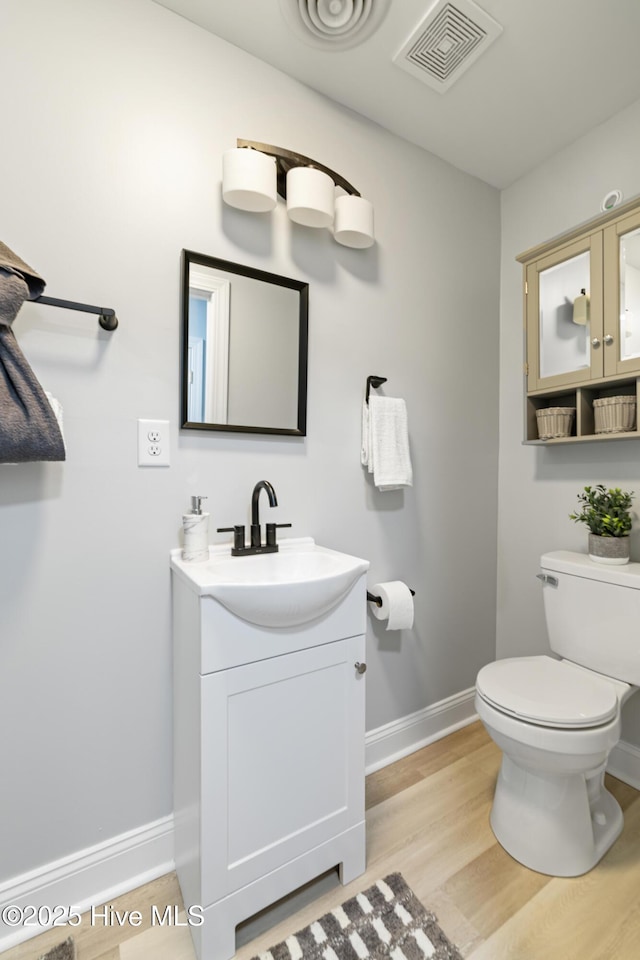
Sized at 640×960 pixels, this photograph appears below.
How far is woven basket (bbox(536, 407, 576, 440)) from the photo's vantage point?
5.47 feet

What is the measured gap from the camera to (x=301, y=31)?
51.3 inches

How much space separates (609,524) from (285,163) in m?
1.66

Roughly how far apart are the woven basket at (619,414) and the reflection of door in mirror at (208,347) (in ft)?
4.36

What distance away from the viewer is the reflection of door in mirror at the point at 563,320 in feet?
5.20

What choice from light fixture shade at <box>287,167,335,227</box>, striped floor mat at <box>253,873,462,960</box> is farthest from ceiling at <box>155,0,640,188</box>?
striped floor mat at <box>253,873,462,960</box>

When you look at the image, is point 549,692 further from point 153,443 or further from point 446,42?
point 446,42

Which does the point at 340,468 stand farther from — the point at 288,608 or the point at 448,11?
the point at 448,11

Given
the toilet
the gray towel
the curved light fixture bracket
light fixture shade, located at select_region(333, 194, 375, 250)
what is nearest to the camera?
the gray towel

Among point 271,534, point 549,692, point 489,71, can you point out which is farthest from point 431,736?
point 489,71

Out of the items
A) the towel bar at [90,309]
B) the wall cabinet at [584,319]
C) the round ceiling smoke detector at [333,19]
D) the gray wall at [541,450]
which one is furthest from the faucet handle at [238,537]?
the round ceiling smoke detector at [333,19]

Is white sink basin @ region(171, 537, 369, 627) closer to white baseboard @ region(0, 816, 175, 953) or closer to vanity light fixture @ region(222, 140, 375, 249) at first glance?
white baseboard @ region(0, 816, 175, 953)

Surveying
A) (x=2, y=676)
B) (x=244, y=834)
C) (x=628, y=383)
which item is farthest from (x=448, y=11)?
(x=244, y=834)

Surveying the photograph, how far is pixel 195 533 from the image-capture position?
48.3 inches

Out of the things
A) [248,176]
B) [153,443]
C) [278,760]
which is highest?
[248,176]
